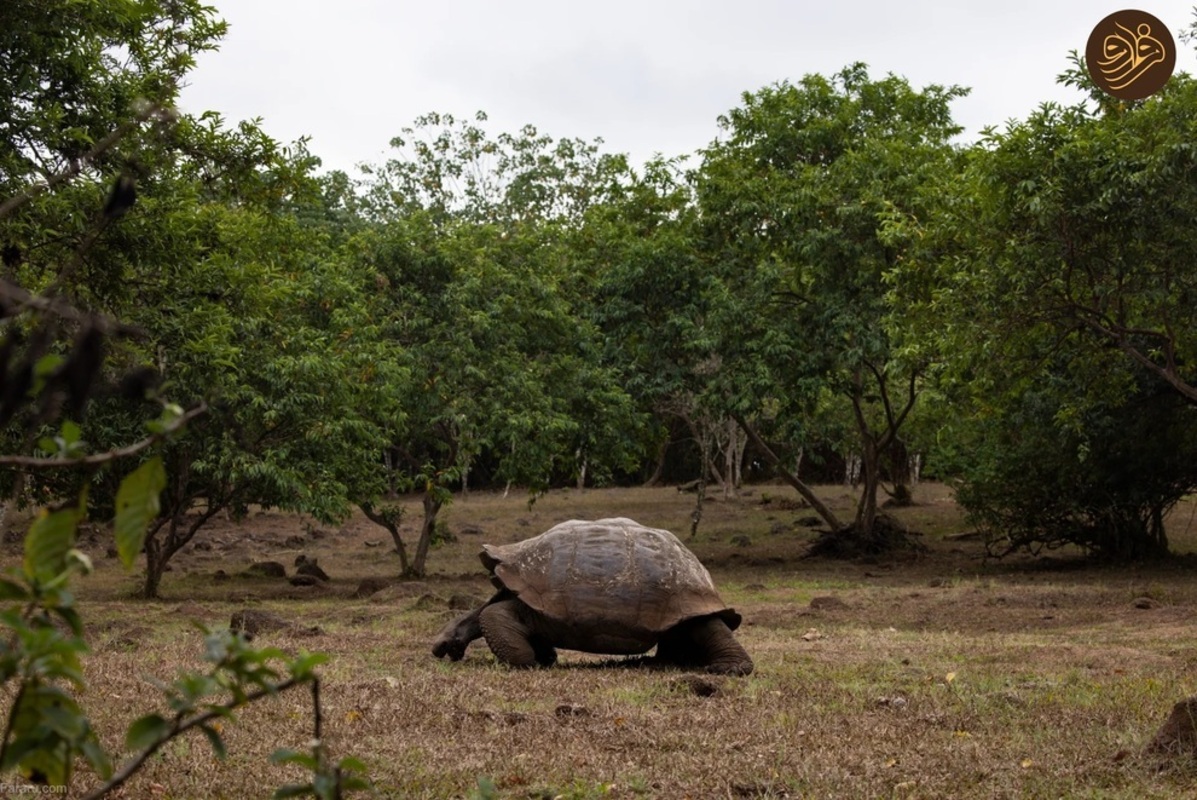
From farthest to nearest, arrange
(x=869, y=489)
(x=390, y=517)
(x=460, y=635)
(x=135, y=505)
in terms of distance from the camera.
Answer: (x=869, y=489) < (x=390, y=517) < (x=460, y=635) < (x=135, y=505)

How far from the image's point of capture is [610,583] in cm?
913

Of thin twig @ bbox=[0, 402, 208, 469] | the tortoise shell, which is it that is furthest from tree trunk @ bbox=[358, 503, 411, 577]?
thin twig @ bbox=[0, 402, 208, 469]

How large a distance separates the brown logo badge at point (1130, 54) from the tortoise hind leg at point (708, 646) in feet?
29.4

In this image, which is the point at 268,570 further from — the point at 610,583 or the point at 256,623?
the point at 610,583

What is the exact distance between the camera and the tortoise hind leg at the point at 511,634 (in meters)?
9.41

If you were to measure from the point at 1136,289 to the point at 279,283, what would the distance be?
415 inches

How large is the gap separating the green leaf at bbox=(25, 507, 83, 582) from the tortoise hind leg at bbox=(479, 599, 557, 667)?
7975 millimetres

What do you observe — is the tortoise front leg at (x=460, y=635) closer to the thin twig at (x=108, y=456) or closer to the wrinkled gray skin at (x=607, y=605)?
the wrinkled gray skin at (x=607, y=605)

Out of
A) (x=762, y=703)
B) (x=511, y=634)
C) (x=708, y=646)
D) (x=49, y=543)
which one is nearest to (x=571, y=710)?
(x=762, y=703)

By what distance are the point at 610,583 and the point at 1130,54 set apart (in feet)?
33.1

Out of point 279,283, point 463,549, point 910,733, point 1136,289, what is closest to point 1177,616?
point 1136,289

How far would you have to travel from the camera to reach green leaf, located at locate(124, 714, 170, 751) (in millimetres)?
1687

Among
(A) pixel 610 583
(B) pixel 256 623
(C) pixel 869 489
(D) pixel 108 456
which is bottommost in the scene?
(B) pixel 256 623

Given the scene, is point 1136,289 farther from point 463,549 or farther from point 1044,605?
point 463,549
